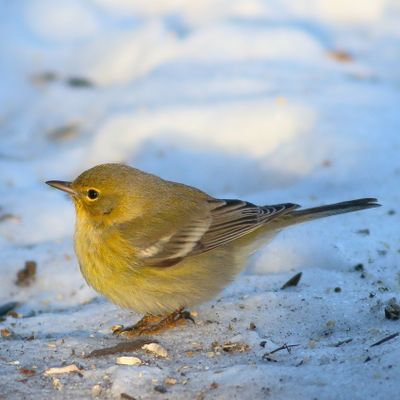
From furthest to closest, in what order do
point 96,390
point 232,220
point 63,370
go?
point 232,220 < point 63,370 < point 96,390

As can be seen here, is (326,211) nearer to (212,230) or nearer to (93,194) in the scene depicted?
(212,230)

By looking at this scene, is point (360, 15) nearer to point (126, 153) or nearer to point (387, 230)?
point (126, 153)

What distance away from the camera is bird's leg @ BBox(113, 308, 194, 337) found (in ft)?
18.1

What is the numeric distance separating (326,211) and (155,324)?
145cm

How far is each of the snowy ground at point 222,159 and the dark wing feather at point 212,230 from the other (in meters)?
0.47

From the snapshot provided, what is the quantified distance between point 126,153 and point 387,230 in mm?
3541

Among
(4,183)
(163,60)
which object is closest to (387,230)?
(4,183)

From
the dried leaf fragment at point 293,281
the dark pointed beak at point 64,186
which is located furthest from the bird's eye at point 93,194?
the dried leaf fragment at point 293,281

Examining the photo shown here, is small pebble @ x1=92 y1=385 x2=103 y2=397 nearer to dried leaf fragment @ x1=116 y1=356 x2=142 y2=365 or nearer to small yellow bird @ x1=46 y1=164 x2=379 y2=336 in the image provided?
dried leaf fragment @ x1=116 y1=356 x2=142 y2=365

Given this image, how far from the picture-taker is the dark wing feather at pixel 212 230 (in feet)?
18.1

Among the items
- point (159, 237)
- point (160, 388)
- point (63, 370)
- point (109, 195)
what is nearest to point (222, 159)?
point (109, 195)

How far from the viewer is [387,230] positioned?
6.90 metres

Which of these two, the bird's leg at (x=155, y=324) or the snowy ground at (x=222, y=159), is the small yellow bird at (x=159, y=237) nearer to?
the bird's leg at (x=155, y=324)

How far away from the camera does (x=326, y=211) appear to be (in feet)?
19.6
